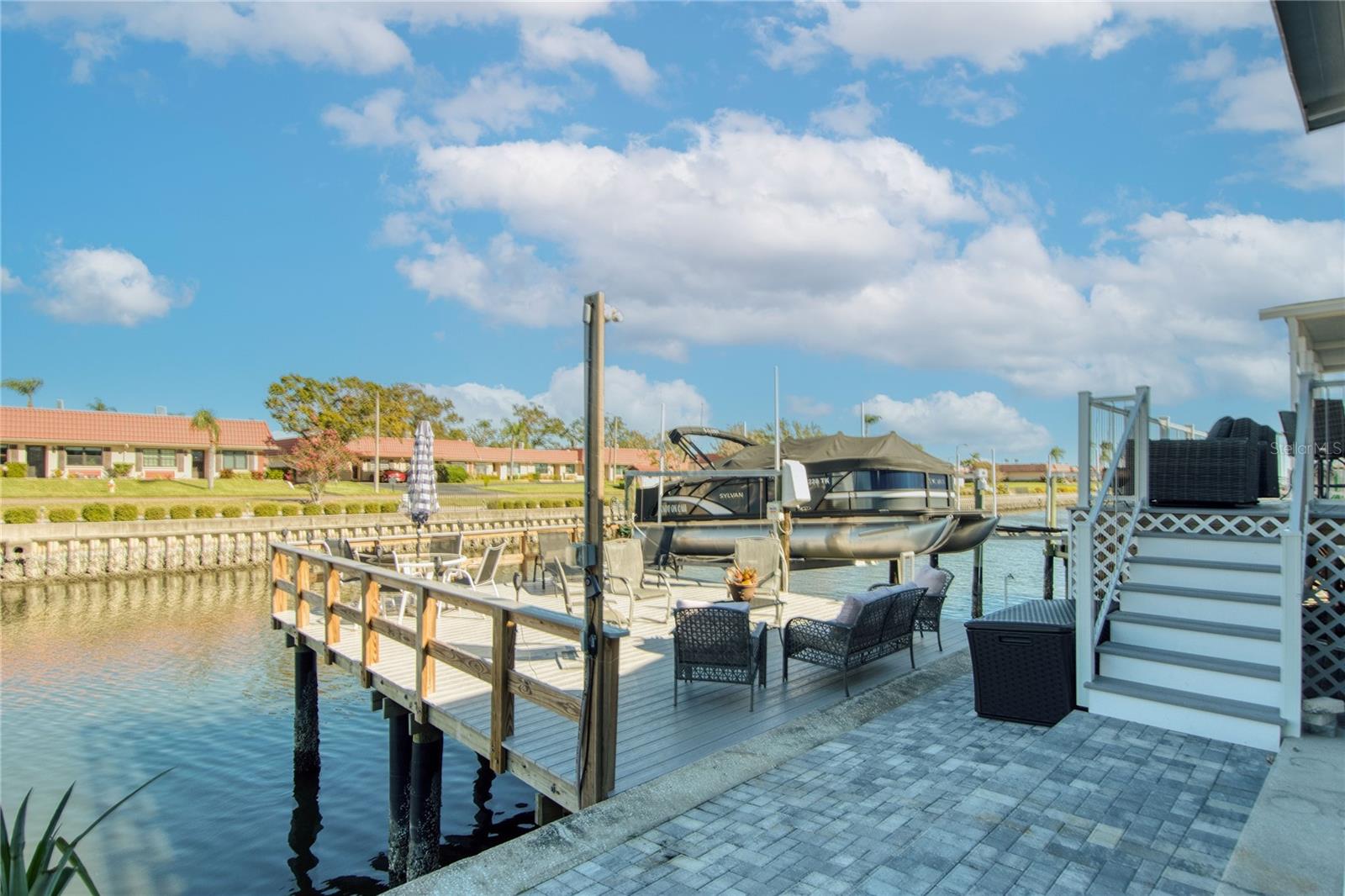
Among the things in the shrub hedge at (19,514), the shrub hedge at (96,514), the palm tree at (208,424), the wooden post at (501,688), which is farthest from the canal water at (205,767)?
the palm tree at (208,424)

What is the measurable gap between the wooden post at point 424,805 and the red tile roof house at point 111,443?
4959 centimetres

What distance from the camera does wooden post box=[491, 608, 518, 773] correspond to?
459cm

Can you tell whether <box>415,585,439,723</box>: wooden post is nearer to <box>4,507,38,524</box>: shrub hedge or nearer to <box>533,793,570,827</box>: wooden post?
<box>533,793,570,827</box>: wooden post

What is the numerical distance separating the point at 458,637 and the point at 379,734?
2.50 m

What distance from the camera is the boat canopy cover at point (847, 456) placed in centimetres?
1669

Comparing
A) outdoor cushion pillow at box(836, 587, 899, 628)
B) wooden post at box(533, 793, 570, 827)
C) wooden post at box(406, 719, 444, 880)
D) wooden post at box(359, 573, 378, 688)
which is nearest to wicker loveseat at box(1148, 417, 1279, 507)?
outdoor cushion pillow at box(836, 587, 899, 628)

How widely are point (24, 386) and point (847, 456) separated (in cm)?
7319

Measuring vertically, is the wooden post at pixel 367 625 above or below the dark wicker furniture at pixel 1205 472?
below

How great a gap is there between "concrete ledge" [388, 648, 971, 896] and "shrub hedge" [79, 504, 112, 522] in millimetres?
24706

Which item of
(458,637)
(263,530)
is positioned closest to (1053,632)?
(458,637)

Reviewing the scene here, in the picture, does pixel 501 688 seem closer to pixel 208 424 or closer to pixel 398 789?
pixel 398 789

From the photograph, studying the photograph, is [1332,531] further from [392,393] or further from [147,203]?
[392,393]

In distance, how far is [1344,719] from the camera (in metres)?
4.61

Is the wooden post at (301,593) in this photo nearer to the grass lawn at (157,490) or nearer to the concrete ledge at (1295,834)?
the concrete ledge at (1295,834)
